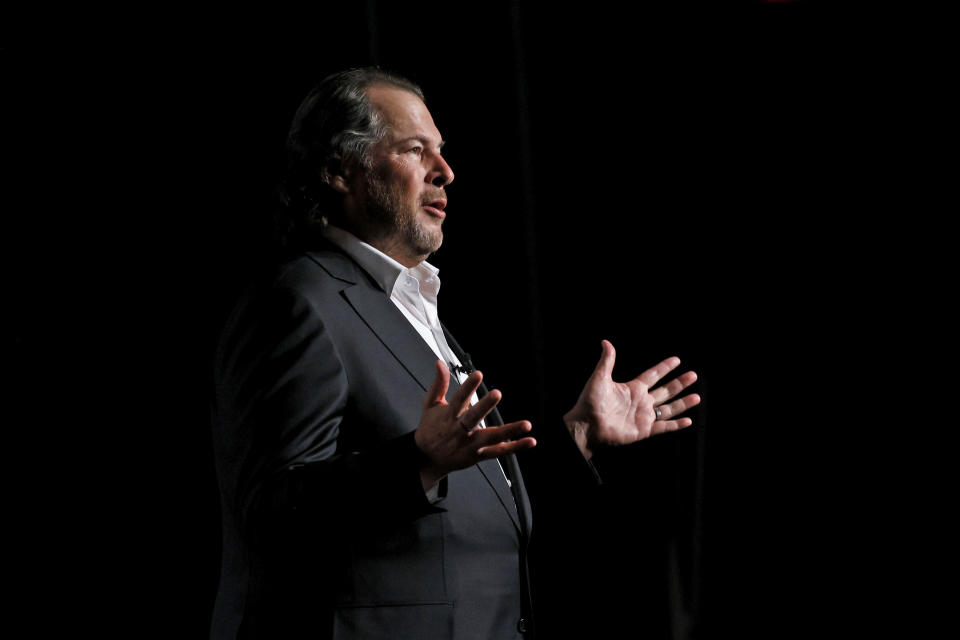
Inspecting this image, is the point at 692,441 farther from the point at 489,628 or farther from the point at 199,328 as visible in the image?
the point at 199,328

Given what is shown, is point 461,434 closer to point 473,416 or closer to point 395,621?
point 473,416

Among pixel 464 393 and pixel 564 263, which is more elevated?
pixel 464 393

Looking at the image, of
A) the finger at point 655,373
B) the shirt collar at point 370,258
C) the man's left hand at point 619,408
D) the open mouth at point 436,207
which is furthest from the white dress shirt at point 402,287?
the finger at point 655,373

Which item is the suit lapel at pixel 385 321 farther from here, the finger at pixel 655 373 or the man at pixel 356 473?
the finger at pixel 655 373

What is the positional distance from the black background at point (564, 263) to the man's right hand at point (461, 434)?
2.46 feet

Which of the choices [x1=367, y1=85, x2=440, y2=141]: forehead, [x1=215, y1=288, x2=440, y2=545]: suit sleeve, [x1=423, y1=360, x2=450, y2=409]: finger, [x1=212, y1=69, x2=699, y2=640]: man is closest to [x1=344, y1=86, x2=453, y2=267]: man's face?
[x1=367, y1=85, x2=440, y2=141]: forehead

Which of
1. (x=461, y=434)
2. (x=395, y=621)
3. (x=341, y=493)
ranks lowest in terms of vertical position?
(x=395, y=621)

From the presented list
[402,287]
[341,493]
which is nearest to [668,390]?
[402,287]

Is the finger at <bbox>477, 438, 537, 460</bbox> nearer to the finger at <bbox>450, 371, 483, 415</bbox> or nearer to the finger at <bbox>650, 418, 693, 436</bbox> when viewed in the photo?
the finger at <bbox>450, 371, 483, 415</bbox>

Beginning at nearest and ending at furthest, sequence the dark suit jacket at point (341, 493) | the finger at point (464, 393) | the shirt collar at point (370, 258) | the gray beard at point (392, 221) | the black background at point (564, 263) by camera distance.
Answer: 1. the finger at point (464, 393)
2. the dark suit jacket at point (341, 493)
3. the shirt collar at point (370, 258)
4. the gray beard at point (392, 221)
5. the black background at point (564, 263)

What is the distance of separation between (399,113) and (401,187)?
0.17m

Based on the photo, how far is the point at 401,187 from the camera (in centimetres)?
195

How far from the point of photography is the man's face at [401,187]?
76.2 inches

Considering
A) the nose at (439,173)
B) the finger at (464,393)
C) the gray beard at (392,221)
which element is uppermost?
the nose at (439,173)
